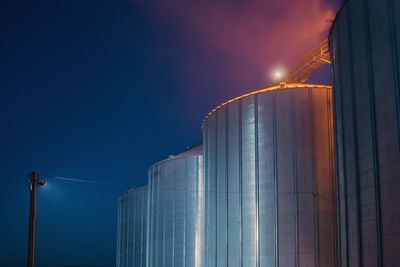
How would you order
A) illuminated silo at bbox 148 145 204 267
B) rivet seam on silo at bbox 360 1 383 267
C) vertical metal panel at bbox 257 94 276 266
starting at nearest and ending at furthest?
1. rivet seam on silo at bbox 360 1 383 267
2. vertical metal panel at bbox 257 94 276 266
3. illuminated silo at bbox 148 145 204 267

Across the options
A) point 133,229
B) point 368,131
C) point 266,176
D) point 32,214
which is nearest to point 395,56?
point 368,131

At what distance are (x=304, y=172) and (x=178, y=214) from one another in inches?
569

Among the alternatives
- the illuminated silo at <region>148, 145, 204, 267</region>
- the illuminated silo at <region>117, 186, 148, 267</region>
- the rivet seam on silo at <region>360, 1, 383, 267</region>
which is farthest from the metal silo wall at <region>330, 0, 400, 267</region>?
the illuminated silo at <region>117, 186, 148, 267</region>

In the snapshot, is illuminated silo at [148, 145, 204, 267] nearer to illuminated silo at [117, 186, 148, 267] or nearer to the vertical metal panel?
illuminated silo at [117, 186, 148, 267]

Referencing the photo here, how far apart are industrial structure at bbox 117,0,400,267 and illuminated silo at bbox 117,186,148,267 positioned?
547 centimetres

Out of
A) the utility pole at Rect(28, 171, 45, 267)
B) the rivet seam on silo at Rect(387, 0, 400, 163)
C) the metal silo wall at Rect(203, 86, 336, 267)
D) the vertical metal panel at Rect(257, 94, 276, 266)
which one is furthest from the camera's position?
the vertical metal panel at Rect(257, 94, 276, 266)

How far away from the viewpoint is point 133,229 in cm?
5122

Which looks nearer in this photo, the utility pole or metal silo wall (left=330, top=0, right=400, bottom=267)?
metal silo wall (left=330, top=0, right=400, bottom=267)

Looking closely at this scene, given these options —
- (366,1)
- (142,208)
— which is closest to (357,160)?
(366,1)

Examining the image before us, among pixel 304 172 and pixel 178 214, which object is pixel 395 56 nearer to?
pixel 304 172

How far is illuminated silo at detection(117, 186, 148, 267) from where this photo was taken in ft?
161

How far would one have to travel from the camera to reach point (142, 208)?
49.9 meters

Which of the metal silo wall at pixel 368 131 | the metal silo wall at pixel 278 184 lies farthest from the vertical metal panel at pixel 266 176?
the metal silo wall at pixel 368 131

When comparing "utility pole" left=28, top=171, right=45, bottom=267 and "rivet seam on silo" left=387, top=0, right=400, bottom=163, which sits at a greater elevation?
"rivet seam on silo" left=387, top=0, right=400, bottom=163
